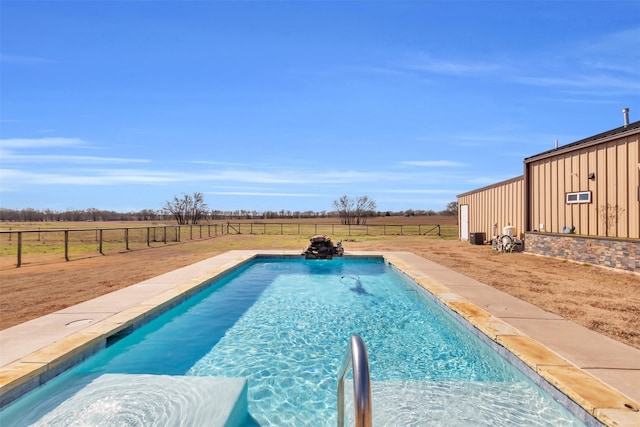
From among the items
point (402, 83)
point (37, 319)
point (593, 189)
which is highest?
point (402, 83)

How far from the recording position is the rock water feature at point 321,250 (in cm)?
1088

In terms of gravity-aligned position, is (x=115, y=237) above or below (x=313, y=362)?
above

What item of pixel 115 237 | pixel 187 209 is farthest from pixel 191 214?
pixel 115 237

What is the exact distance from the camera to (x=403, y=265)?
8.74 m

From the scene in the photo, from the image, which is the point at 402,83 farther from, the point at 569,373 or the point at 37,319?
the point at 37,319

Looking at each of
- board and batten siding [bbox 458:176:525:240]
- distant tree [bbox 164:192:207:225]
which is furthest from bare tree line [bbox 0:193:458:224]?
board and batten siding [bbox 458:176:525:240]

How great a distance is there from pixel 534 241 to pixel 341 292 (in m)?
7.52

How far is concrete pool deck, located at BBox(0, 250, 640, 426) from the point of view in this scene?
244 centimetres

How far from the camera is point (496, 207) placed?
14320mm

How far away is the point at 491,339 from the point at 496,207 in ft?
40.1

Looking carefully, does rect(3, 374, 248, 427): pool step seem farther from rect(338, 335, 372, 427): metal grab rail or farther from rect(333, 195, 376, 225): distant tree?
Result: rect(333, 195, 376, 225): distant tree

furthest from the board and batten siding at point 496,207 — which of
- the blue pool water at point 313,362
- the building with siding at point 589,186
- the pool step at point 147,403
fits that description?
the pool step at point 147,403

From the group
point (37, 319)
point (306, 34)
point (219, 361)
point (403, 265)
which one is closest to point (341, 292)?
point (403, 265)

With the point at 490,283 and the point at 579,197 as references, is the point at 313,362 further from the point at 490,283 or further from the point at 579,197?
the point at 579,197
